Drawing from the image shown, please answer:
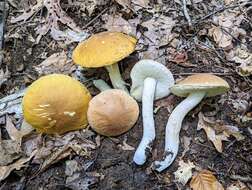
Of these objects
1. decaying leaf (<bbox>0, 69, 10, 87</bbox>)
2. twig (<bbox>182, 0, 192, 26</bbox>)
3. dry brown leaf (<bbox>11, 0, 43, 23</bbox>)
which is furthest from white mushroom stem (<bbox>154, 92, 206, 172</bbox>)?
dry brown leaf (<bbox>11, 0, 43, 23</bbox>)

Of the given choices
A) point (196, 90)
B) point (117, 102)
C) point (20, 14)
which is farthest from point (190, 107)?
point (20, 14)

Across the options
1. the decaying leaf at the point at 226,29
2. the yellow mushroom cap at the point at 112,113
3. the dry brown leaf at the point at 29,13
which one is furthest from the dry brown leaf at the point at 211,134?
the dry brown leaf at the point at 29,13

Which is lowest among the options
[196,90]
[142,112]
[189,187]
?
[189,187]

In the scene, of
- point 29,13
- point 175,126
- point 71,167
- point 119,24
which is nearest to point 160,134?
point 175,126

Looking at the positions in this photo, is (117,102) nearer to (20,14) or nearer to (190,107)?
(190,107)

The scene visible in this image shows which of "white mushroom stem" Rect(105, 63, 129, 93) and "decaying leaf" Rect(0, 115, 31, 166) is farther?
"white mushroom stem" Rect(105, 63, 129, 93)

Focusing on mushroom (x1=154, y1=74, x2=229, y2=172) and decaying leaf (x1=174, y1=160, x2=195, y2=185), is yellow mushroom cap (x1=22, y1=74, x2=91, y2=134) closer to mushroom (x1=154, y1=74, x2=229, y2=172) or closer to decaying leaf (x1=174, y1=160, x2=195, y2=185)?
mushroom (x1=154, y1=74, x2=229, y2=172)

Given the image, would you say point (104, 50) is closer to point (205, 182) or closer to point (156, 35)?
point (156, 35)
